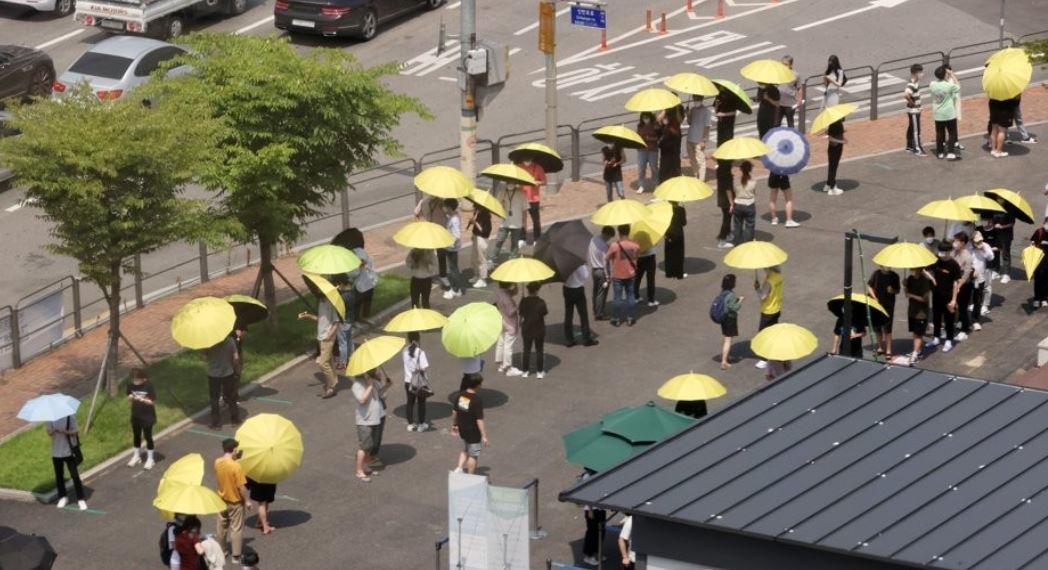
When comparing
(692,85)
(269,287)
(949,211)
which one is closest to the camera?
(949,211)

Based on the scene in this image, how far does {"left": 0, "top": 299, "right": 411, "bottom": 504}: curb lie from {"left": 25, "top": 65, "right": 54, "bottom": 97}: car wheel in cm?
1401

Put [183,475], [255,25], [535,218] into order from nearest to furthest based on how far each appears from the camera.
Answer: [183,475]
[535,218]
[255,25]

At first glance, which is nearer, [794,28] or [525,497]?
[525,497]

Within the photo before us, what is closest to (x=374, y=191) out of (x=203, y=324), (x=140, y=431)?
(x=203, y=324)

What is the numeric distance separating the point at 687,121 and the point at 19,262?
39.1 ft

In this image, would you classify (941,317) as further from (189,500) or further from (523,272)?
(189,500)

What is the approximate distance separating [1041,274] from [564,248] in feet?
23.0

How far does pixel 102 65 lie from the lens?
40188mm

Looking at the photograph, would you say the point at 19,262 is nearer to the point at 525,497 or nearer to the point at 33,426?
the point at 33,426

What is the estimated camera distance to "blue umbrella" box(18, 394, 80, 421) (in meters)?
23.9

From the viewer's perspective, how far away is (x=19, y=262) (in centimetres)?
3369

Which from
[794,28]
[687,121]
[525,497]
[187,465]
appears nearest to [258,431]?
[187,465]

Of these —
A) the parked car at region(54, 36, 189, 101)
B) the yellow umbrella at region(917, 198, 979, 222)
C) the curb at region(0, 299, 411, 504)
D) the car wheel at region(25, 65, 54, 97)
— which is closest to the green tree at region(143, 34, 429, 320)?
the curb at region(0, 299, 411, 504)

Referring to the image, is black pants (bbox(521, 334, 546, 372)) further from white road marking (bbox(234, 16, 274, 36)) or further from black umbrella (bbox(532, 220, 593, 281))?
white road marking (bbox(234, 16, 274, 36))
